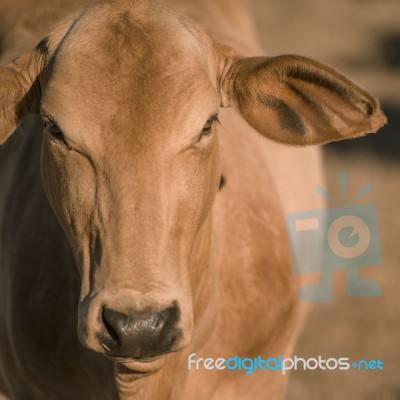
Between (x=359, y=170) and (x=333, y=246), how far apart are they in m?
2.77

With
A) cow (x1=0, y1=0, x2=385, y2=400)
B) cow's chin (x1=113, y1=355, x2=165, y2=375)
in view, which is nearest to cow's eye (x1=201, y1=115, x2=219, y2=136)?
cow (x1=0, y1=0, x2=385, y2=400)

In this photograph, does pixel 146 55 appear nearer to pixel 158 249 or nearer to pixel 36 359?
pixel 158 249

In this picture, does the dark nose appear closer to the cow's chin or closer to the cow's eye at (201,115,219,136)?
the cow's chin

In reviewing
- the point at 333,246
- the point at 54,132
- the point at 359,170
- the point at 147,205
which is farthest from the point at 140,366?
the point at 359,170

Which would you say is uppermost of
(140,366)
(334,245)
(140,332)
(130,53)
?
(130,53)

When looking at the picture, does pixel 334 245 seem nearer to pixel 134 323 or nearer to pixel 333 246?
pixel 333 246

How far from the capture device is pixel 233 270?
4.36 m

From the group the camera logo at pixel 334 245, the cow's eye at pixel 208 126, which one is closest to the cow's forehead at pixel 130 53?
the cow's eye at pixel 208 126

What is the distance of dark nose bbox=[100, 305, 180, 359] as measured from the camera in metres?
2.99

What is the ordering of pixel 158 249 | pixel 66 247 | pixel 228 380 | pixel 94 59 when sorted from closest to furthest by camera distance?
pixel 158 249, pixel 94 59, pixel 66 247, pixel 228 380

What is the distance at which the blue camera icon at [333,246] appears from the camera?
5.18m

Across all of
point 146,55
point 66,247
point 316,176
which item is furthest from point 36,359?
point 316,176

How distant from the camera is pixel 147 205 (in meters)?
3.15

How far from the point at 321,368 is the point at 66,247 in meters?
2.79
